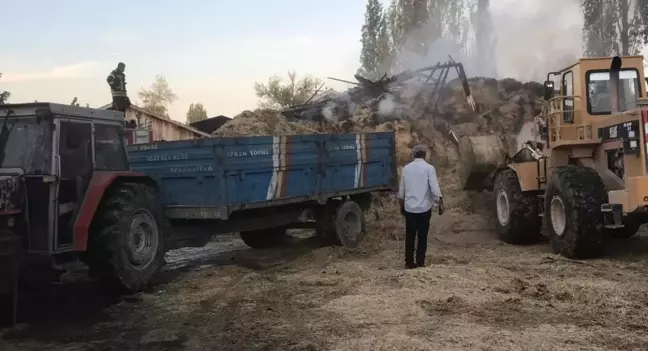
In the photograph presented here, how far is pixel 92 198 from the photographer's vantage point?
24.1 ft

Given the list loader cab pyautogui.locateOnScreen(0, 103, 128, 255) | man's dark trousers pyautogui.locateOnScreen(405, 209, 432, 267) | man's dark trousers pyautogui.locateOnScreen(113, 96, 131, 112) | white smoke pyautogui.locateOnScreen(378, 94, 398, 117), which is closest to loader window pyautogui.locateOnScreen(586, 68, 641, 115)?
man's dark trousers pyautogui.locateOnScreen(405, 209, 432, 267)

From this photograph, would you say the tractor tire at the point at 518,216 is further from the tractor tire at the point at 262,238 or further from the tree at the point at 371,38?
the tree at the point at 371,38

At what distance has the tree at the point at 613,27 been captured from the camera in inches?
1164

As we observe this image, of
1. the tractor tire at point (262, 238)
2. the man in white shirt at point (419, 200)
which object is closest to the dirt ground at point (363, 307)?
the man in white shirt at point (419, 200)

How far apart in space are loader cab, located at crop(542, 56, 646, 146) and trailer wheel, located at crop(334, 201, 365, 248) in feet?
11.2

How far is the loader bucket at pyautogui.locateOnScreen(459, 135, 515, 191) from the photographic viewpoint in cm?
1475

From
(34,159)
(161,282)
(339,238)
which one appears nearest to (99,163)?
(34,159)

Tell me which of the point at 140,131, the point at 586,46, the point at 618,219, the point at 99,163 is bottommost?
the point at 618,219

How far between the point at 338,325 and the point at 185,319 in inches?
62.8

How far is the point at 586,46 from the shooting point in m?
32.9

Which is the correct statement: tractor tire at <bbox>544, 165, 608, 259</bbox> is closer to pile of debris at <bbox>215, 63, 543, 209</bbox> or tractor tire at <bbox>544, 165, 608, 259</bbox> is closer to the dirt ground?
the dirt ground

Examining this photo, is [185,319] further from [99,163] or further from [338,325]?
[99,163]

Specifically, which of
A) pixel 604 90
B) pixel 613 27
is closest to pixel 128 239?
pixel 604 90

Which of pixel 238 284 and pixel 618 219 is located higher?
pixel 618 219
